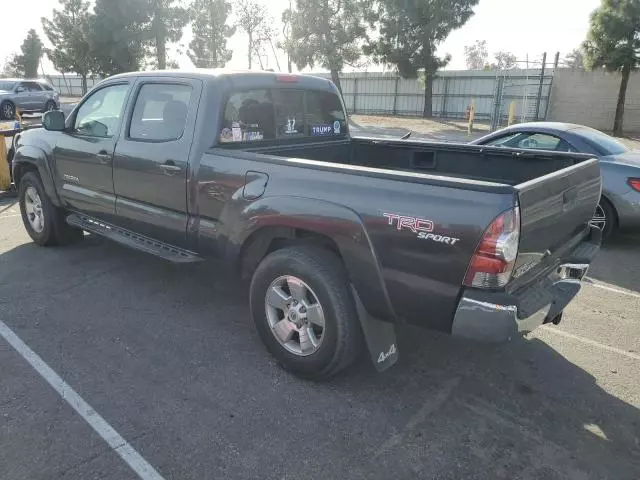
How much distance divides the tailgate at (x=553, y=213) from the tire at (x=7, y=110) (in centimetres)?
2571

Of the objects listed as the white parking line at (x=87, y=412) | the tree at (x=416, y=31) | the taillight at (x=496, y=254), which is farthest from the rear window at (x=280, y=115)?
the tree at (x=416, y=31)

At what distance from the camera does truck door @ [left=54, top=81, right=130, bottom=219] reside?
4.61 meters

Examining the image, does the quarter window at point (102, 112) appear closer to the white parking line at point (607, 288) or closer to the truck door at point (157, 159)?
the truck door at point (157, 159)

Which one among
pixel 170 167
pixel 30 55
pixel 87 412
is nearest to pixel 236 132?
pixel 170 167

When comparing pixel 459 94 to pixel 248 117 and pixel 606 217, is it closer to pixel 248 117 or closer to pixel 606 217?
pixel 606 217

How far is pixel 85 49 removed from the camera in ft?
131

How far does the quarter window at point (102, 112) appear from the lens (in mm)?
4609

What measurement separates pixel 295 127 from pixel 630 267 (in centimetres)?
403

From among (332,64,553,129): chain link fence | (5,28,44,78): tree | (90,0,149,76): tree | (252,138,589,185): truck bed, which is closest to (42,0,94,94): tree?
(90,0,149,76): tree

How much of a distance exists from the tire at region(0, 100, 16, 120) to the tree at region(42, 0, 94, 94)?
49.4ft

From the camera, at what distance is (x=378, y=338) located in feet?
10.3

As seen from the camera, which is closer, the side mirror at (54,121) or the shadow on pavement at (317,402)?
the shadow on pavement at (317,402)

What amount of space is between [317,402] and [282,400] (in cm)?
21

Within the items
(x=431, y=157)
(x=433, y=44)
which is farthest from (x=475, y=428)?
(x=433, y=44)
